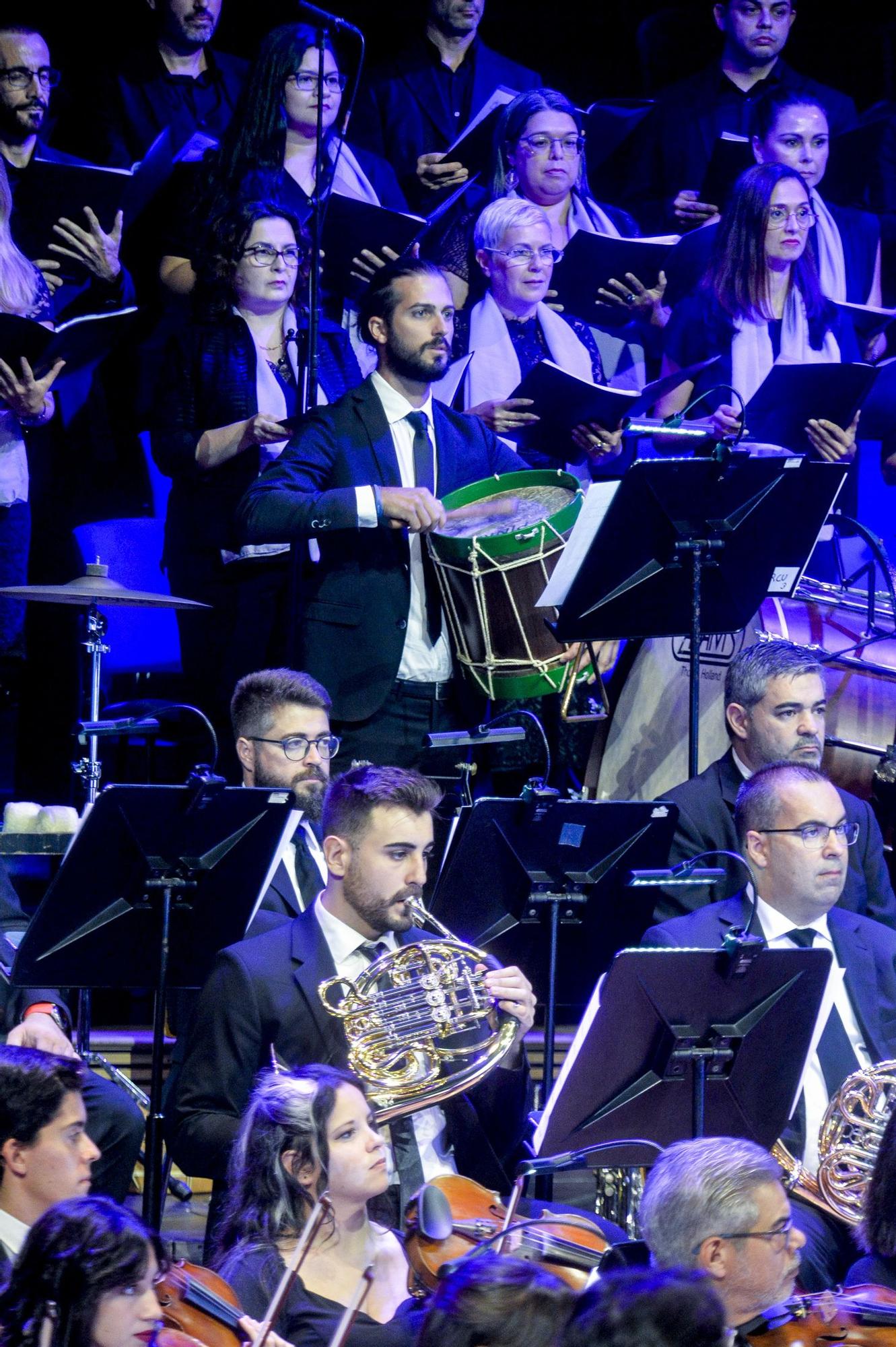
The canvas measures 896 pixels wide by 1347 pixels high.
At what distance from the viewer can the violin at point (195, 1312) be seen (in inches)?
104

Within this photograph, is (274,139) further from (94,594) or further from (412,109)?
(94,594)

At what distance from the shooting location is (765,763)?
4977 mm

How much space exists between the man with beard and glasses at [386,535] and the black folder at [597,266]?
1359 mm

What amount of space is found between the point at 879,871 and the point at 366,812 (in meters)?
1.71

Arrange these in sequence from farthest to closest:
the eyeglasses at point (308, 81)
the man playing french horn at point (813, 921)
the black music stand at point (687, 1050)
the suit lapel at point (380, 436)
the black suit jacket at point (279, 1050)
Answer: the eyeglasses at point (308, 81)
the suit lapel at point (380, 436)
the man playing french horn at point (813, 921)
the black suit jacket at point (279, 1050)
the black music stand at point (687, 1050)

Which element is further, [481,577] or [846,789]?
[846,789]

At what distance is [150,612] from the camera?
255 inches

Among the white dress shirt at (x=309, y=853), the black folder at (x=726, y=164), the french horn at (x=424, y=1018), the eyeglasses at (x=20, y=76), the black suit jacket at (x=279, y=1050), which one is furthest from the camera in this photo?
the black folder at (x=726, y=164)

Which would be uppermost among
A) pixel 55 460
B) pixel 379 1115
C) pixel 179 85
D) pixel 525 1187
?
pixel 179 85

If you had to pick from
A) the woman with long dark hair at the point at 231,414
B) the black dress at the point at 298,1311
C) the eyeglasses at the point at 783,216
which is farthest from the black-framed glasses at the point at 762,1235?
the eyeglasses at the point at 783,216

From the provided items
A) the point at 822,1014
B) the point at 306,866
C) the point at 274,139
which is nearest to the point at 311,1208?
the point at 822,1014

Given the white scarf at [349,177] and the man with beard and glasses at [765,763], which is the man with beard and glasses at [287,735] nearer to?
the man with beard and glasses at [765,763]

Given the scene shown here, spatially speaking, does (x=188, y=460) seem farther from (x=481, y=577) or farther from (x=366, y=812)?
(x=366, y=812)

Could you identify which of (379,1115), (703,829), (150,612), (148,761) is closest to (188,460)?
(150,612)
